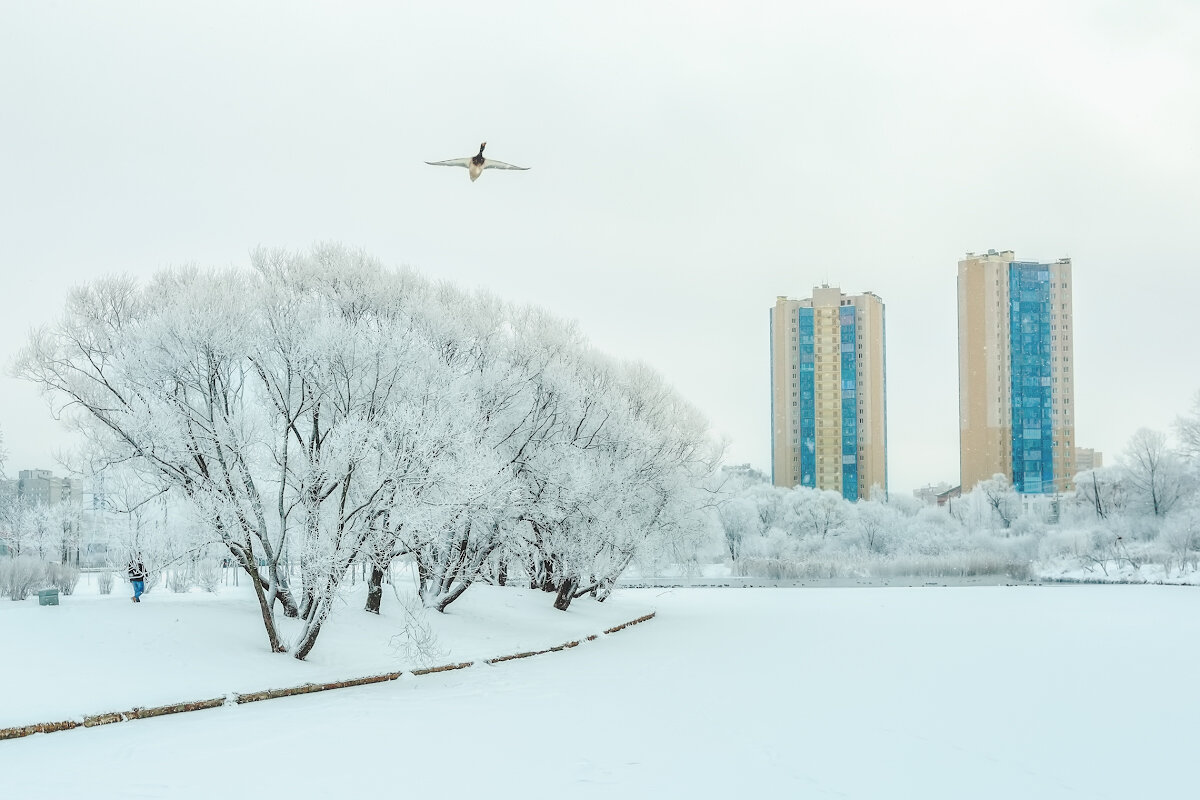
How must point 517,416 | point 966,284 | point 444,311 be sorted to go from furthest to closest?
point 966,284 → point 517,416 → point 444,311

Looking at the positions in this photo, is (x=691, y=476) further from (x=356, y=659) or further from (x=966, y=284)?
(x=966, y=284)

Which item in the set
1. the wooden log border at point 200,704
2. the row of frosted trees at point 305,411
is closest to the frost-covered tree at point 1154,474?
the row of frosted trees at point 305,411

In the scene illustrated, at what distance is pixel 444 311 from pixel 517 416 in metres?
3.69

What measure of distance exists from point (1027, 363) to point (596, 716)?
85784 millimetres

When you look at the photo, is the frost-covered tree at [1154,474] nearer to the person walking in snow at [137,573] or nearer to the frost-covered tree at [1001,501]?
the frost-covered tree at [1001,501]

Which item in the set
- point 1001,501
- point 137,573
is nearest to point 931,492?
point 1001,501

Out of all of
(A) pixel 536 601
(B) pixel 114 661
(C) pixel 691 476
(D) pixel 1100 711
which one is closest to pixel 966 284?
(C) pixel 691 476

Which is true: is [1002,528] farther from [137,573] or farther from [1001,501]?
[137,573]

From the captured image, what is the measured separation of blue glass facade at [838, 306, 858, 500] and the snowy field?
240 feet

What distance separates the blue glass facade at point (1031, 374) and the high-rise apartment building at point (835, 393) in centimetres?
1312

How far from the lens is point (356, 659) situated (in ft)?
60.3

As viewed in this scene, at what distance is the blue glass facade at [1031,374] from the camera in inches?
3558

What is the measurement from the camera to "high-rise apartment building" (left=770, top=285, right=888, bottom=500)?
3839 inches

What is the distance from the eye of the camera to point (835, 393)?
97750mm
